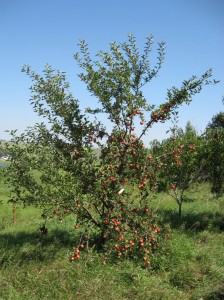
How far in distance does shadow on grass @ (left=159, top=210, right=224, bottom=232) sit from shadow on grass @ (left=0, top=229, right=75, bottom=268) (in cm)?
412

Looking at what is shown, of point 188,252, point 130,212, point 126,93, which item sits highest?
point 126,93

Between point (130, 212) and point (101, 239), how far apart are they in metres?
1.21

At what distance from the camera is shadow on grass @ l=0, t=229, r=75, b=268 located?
6871 mm

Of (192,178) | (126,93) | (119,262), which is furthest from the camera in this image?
(192,178)

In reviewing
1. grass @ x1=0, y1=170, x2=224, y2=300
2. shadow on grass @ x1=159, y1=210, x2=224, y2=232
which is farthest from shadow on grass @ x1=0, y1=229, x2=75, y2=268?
shadow on grass @ x1=159, y1=210, x2=224, y2=232

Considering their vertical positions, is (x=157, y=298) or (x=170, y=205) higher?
(x=170, y=205)

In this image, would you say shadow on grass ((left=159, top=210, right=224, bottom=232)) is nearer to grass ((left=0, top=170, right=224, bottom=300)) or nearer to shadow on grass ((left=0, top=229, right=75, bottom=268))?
grass ((left=0, top=170, right=224, bottom=300))

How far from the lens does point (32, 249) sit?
7.52 m

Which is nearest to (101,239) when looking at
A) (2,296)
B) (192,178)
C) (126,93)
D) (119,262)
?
(119,262)

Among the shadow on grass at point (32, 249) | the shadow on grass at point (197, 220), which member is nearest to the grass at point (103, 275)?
the shadow on grass at point (32, 249)

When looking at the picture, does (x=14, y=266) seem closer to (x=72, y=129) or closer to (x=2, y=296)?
(x=2, y=296)

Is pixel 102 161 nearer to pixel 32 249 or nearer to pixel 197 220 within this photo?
pixel 32 249

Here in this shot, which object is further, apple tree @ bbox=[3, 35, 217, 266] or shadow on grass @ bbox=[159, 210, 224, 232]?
shadow on grass @ bbox=[159, 210, 224, 232]

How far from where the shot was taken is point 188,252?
24.5 ft
